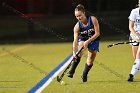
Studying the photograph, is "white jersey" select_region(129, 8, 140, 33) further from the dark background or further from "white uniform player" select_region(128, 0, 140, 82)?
the dark background

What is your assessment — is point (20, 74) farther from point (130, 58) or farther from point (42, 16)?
point (42, 16)

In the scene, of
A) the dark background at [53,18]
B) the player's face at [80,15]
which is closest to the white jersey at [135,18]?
the player's face at [80,15]

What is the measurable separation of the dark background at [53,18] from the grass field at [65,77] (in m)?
8.40

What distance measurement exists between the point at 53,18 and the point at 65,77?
18.7 m

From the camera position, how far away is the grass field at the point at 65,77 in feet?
35.2

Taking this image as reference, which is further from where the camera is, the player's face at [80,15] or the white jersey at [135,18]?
the white jersey at [135,18]

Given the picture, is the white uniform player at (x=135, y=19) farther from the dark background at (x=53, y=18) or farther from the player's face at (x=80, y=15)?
the dark background at (x=53, y=18)

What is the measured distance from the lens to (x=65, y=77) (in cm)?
1252

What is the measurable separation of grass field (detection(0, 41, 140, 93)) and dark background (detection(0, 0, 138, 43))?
8.40m

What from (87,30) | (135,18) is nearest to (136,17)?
(135,18)

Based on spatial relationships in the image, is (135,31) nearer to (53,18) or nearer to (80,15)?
(80,15)

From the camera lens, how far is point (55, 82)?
11.8m

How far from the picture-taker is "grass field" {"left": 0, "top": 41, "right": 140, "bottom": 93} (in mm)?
10734

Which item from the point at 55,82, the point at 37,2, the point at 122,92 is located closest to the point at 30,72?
the point at 55,82
